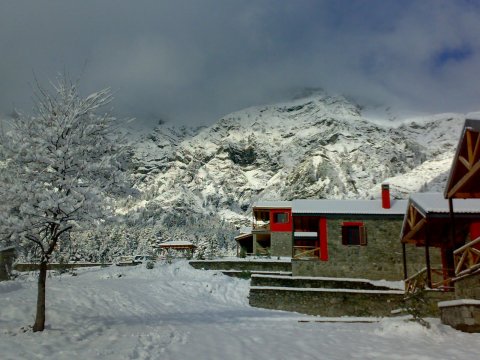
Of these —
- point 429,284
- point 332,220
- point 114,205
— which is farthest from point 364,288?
point 114,205

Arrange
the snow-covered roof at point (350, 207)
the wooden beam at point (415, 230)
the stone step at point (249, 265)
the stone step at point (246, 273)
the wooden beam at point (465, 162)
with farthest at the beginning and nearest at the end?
the stone step at point (249, 265), the snow-covered roof at point (350, 207), the stone step at point (246, 273), the wooden beam at point (415, 230), the wooden beam at point (465, 162)

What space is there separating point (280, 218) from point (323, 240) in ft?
51.6

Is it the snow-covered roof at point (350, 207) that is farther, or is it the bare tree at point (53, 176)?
the snow-covered roof at point (350, 207)

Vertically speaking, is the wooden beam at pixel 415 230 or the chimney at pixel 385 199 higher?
the chimney at pixel 385 199

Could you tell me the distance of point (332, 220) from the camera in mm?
26438

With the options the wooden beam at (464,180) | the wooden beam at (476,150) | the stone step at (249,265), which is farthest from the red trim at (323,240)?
the wooden beam at (476,150)

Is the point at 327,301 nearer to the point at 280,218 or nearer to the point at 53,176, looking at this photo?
the point at 53,176

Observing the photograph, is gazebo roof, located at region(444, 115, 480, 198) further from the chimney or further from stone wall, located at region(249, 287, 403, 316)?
the chimney

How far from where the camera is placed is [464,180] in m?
12.5

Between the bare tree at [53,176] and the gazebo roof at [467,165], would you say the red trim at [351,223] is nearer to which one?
the gazebo roof at [467,165]

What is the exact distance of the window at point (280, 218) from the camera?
4106cm

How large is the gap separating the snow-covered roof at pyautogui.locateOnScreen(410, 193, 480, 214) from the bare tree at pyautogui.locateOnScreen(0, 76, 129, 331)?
41.6 feet

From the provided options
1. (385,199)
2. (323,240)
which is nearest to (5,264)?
(323,240)

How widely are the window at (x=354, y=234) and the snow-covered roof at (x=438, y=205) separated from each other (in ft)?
16.2
